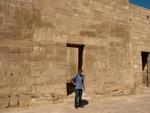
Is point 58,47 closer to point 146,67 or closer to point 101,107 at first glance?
point 101,107

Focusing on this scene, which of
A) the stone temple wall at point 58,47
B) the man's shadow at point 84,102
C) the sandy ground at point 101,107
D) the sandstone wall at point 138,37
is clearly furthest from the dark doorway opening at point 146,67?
the man's shadow at point 84,102

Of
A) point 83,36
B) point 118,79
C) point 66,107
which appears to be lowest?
point 66,107

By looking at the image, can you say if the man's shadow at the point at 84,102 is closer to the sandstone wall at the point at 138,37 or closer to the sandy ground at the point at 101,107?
the sandy ground at the point at 101,107

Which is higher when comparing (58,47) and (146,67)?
(58,47)

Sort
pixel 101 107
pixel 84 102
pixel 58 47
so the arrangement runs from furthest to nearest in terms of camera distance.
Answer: pixel 84 102
pixel 58 47
pixel 101 107

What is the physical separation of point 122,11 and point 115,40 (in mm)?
1529

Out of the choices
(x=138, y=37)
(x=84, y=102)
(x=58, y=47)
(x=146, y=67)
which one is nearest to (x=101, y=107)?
(x=84, y=102)

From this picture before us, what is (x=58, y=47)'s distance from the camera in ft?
29.8

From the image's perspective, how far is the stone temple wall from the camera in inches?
314

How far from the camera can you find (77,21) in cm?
974

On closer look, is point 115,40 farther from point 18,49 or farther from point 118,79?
point 18,49

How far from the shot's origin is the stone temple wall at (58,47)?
7.98 metres

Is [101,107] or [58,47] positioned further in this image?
[58,47]

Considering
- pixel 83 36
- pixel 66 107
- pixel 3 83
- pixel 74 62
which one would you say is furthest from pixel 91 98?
pixel 74 62
